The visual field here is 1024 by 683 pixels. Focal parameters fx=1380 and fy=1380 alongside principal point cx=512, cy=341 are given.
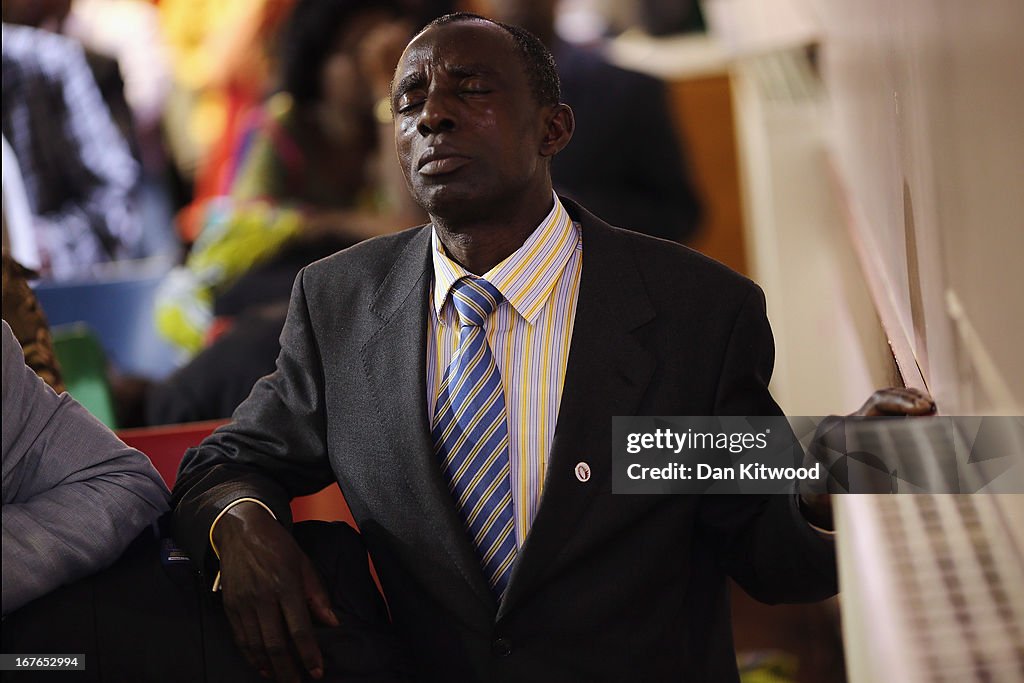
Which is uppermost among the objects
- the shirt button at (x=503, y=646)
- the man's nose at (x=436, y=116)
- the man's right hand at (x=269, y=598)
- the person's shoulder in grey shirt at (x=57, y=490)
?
the man's nose at (x=436, y=116)

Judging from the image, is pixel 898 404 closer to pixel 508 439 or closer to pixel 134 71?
pixel 508 439

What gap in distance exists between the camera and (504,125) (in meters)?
1.40

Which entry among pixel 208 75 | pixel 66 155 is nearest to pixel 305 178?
pixel 66 155

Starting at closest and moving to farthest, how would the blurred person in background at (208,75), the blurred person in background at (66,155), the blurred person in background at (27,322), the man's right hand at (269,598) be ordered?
the man's right hand at (269,598) < the blurred person in background at (27,322) < the blurred person in background at (66,155) < the blurred person in background at (208,75)

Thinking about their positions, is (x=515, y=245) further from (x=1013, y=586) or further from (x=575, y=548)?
(x=1013, y=586)

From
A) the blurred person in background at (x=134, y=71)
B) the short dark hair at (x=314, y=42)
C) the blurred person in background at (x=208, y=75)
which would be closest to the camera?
the short dark hair at (x=314, y=42)

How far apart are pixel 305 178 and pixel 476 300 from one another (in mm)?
2846

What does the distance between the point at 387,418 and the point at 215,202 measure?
3.31m

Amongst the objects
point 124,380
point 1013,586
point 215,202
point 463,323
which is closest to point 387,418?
point 463,323

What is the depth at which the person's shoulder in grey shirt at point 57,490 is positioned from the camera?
133 centimetres

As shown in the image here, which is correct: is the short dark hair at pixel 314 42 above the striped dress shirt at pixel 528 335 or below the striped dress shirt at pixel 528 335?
above

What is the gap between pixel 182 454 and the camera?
199cm

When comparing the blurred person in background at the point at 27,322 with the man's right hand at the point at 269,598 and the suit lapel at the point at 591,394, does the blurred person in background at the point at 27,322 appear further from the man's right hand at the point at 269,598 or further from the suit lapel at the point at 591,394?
the suit lapel at the point at 591,394

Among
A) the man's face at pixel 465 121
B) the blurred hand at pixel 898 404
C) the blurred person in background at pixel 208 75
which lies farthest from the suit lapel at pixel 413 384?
the blurred person in background at pixel 208 75
